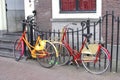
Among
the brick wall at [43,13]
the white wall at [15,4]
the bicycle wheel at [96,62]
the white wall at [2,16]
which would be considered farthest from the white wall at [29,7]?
the bicycle wheel at [96,62]

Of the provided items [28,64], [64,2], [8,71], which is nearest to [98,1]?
[64,2]

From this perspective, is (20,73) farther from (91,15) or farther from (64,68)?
(91,15)

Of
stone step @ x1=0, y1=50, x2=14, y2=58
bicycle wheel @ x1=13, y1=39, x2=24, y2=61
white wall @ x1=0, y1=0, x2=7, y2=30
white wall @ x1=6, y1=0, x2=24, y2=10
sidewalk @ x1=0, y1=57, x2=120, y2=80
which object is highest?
white wall @ x1=6, y1=0, x2=24, y2=10

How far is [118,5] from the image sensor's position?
7.89m

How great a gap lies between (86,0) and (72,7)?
497 millimetres

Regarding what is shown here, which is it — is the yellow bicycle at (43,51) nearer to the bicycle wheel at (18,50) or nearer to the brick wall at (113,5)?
the bicycle wheel at (18,50)

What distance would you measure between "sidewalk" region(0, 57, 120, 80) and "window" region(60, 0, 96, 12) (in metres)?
2.13

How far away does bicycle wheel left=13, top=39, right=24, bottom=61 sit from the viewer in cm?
794

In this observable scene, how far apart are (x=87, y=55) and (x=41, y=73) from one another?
1.23 m

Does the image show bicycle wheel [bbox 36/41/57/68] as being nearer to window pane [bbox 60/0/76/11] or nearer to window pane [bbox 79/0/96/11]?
window pane [bbox 60/0/76/11]

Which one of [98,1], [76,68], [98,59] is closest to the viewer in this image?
[98,59]

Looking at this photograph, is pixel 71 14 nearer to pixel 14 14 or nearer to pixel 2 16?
pixel 14 14

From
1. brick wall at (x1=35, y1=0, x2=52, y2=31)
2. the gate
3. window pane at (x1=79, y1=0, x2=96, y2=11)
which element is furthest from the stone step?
window pane at (x1=79, y1=0, x2=96, y2=11)

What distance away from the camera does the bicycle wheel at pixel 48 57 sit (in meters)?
7.07
